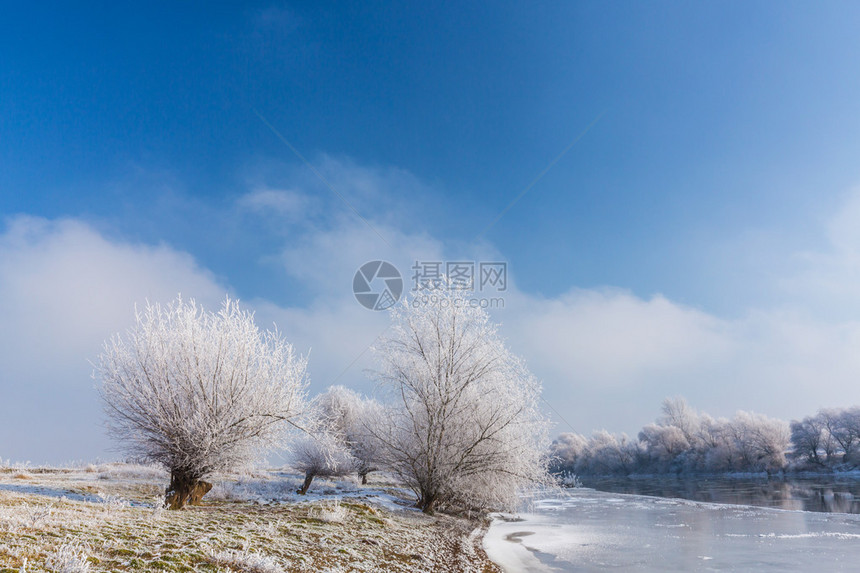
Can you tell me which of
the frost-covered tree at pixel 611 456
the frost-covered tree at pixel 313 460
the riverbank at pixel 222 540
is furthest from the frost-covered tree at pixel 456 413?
the frost-covered tree at pixel 611 456

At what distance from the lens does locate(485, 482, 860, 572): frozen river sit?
42.0 feet

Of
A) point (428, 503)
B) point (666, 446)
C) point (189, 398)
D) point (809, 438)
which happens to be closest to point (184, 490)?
point (189, 398)

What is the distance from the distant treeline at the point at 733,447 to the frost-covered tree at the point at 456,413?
2977cm

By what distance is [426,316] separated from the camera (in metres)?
23.1

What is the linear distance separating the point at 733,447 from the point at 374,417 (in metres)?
73.5

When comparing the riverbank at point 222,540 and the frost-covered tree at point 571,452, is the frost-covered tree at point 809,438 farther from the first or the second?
the riverbank at point 222,540

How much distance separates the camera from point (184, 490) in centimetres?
1502

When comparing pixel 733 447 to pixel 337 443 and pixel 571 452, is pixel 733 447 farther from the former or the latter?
pixel 337 443

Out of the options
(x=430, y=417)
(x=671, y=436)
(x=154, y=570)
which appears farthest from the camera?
(x=671, y=436)

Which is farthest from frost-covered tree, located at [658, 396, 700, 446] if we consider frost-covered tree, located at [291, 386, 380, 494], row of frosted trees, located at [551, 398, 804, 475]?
frost-covered tree, located at [291, 386, 380, 494]

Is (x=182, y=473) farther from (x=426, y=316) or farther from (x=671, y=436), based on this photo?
(x=671, y=436)

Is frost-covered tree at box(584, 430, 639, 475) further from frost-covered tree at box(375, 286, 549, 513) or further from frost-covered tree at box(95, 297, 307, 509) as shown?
frost-covered tree at box(95, 297, 307, 509)

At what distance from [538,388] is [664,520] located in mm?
9268

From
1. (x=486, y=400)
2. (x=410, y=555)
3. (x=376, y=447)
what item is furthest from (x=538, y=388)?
(x=410, y=555)
